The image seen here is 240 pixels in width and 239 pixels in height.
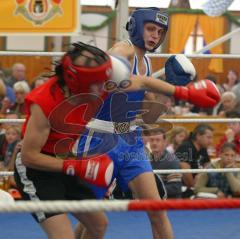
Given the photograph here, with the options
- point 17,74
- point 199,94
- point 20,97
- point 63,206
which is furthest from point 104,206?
point 17,74

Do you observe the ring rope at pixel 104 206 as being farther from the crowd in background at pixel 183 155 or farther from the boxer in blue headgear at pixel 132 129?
→ the crowd in background at pixel 183 155

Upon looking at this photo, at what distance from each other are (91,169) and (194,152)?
2.30 meters

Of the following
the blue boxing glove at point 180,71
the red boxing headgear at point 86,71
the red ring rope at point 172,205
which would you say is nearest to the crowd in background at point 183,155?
the blue boxing glove at point 180,71

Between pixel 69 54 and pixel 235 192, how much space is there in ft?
8.22

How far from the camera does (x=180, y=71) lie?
117 inches

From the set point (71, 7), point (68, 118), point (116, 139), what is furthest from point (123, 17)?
point (68, 118)

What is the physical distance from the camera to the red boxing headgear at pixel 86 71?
2.22 metres

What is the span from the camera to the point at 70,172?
2373 millimetres

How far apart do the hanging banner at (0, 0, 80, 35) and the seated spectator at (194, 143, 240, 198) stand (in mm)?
1367

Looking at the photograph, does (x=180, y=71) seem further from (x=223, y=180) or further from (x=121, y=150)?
(x=223, y=180)

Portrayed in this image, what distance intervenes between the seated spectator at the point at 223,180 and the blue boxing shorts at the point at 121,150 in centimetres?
164

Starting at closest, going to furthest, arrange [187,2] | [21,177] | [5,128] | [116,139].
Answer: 1. [21,177]
2. [116,139]
3. [5,128]
4. [187,2]

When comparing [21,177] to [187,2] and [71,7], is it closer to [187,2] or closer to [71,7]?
[71,7]

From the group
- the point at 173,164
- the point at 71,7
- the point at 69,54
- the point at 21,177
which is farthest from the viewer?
the point at 173,164
